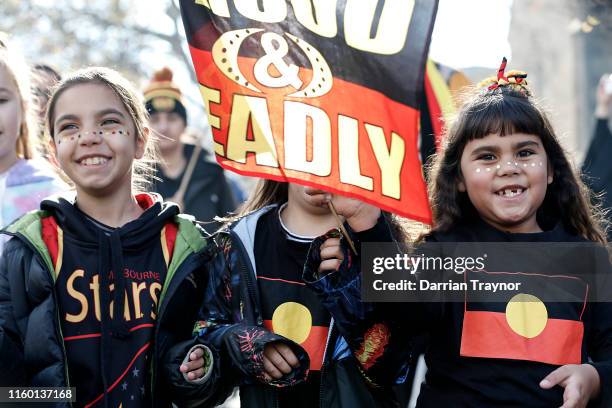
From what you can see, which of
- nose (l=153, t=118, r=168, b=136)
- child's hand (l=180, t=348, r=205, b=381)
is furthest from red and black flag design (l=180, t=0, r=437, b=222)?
nose (l=153, t=118, r=168, b=136)

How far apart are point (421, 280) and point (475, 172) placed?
454mm

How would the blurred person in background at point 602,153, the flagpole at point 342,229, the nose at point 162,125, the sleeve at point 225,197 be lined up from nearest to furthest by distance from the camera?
the flagpole at point 342,229 → the blurred person in background at point 602,153 → the sleeve at point 225,197 → the nose at point 162,125

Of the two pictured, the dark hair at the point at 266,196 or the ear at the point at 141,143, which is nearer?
the ear at the point at 141,143

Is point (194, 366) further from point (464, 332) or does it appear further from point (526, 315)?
→ point (526, 315)

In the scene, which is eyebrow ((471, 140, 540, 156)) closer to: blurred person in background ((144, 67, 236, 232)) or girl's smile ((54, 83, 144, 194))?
girl's smile ((54, 83, 144, 194))

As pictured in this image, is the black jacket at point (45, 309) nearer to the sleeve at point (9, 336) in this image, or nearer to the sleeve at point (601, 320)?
the sleeve at point (9, 336)

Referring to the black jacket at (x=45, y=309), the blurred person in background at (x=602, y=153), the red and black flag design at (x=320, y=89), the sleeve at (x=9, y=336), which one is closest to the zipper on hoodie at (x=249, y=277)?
the black jacket at (x=45, y=309)

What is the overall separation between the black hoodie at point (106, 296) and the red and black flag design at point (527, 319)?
1131 millimetres

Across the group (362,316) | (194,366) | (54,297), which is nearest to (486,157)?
(362,316)

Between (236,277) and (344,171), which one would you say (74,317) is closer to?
(236,277)

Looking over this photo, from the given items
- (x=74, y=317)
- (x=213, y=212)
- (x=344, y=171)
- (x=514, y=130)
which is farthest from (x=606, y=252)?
(x=213, y=212)

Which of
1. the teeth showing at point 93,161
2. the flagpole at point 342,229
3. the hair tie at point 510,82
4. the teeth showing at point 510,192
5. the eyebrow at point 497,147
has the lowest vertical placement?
the flagpole at point 342,229

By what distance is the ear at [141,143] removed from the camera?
3.86 m

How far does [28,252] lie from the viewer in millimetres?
3506
